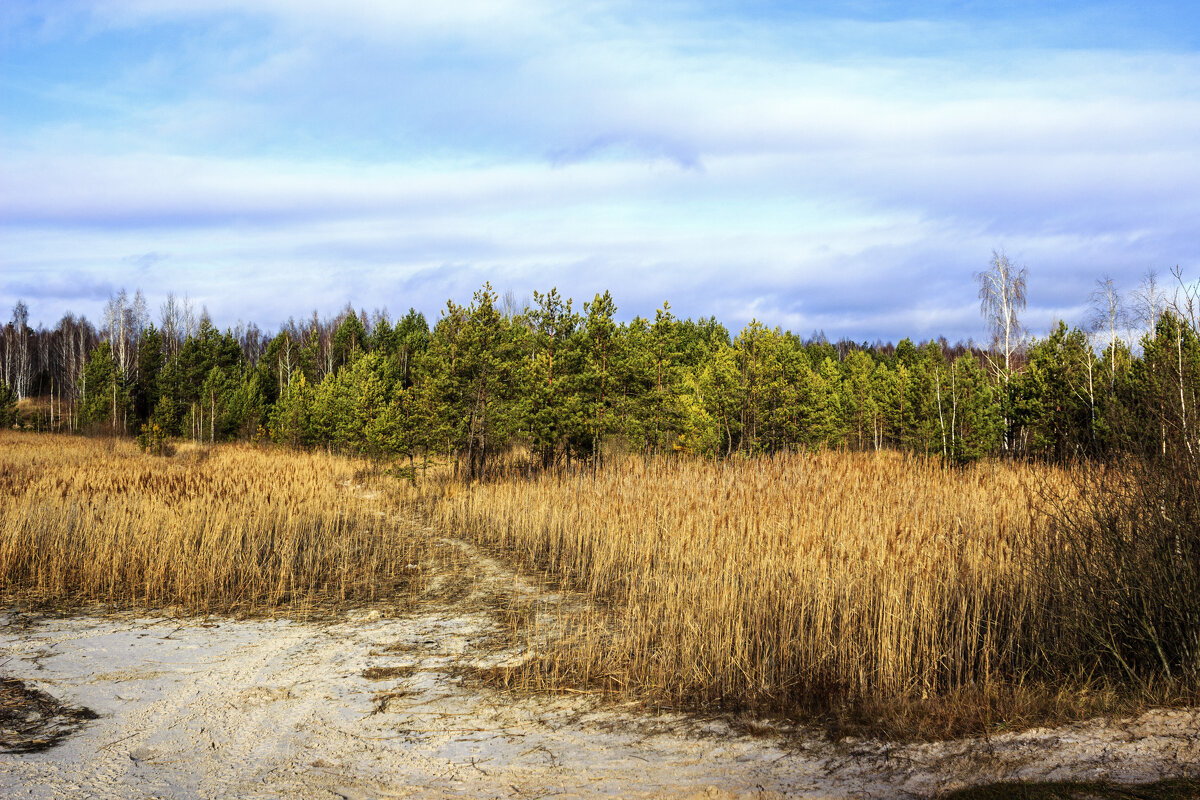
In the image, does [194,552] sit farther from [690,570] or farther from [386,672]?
[690,570]

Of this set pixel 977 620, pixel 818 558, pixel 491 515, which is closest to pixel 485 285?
pixel 491 515

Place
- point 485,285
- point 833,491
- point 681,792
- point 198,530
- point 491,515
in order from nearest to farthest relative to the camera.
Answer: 1. point 681,792
2. point 198,530
3. point 833,491
4. point 491,515
5. point 485,285

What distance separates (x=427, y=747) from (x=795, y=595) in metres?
3.28

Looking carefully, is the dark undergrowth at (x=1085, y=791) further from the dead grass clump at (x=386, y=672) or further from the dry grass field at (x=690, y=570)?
the dead grass clump at (x=386, y=672)

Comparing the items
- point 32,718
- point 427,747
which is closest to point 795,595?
point 427,747

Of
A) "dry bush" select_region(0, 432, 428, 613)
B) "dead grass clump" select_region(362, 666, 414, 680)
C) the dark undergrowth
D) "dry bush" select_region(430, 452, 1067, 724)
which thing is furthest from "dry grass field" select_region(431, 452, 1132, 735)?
"dry bush" select_region(0, 432, 428, 613)

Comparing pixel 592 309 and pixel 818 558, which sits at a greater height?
pixel 592 309

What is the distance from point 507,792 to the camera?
13.6 feet

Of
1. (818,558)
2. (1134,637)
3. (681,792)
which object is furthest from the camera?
(818,558)

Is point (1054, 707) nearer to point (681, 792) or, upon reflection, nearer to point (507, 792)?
point (681, 792)

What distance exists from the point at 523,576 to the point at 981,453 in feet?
44.9

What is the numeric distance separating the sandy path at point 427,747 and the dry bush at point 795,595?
1.99 feet

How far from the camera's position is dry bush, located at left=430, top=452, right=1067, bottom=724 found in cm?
548

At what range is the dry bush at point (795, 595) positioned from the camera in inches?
216
